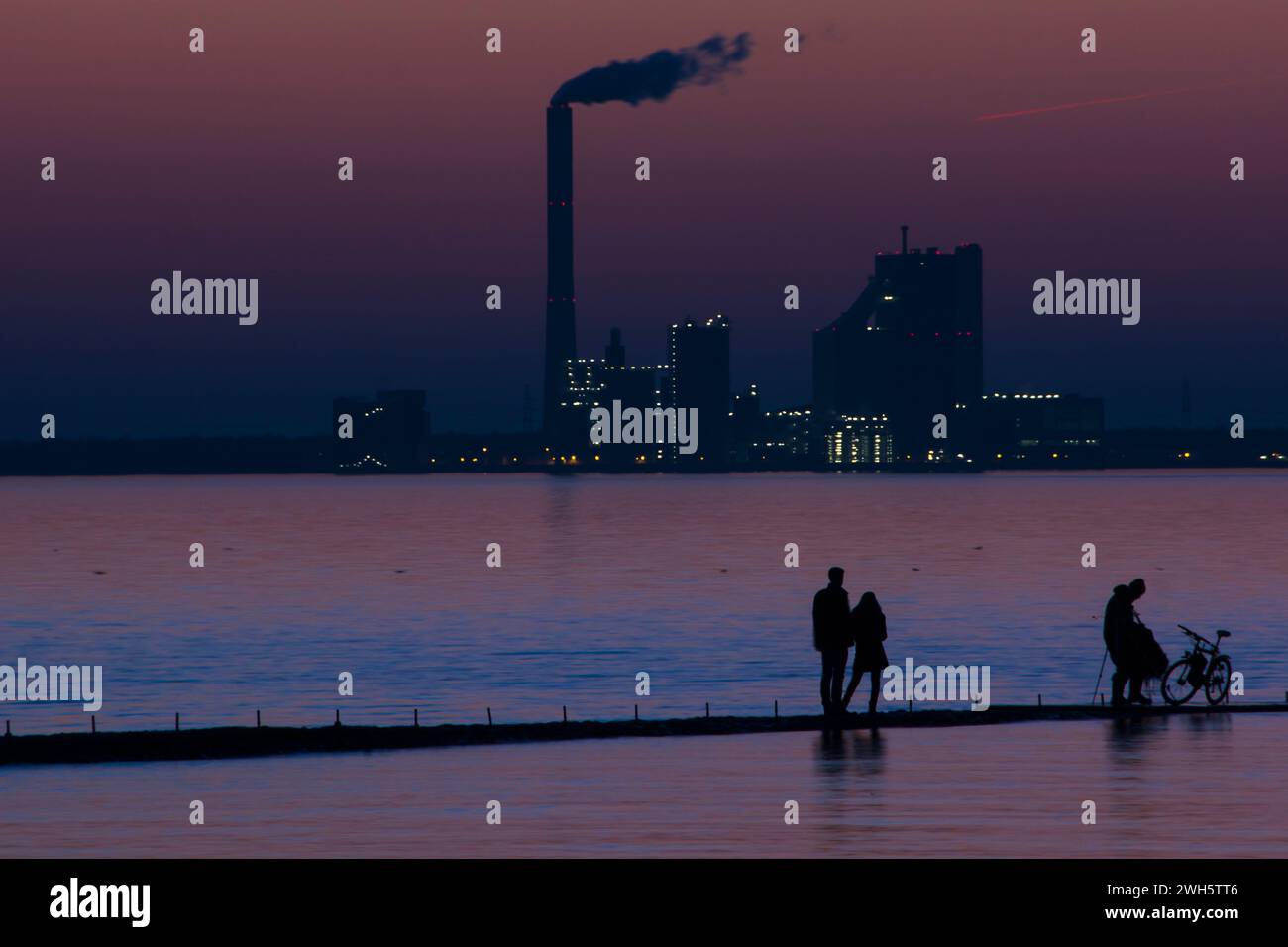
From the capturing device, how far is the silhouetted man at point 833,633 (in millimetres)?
27406

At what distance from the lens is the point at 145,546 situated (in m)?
174

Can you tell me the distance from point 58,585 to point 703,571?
1604 inches

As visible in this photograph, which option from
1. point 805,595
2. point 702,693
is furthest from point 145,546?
point 702,693

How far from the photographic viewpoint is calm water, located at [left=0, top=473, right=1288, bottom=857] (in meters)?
18.9

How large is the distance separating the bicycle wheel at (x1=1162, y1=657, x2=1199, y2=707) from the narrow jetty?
2336 mm

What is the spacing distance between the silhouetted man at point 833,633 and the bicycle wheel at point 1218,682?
780 centimetres

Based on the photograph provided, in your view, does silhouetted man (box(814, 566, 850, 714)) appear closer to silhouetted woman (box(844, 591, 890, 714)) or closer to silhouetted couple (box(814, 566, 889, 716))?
silhouetted couple (box(814, 566, 889, 716))

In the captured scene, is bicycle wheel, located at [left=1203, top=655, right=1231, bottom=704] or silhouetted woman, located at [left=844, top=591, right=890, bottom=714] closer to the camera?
silhouetted woman, located at [left=844, top=591, right=890, bottom=714]

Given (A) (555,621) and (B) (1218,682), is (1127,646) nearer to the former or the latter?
(B) (1218,682)

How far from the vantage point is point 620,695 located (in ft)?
169

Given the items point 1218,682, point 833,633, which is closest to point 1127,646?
point 1218,682
